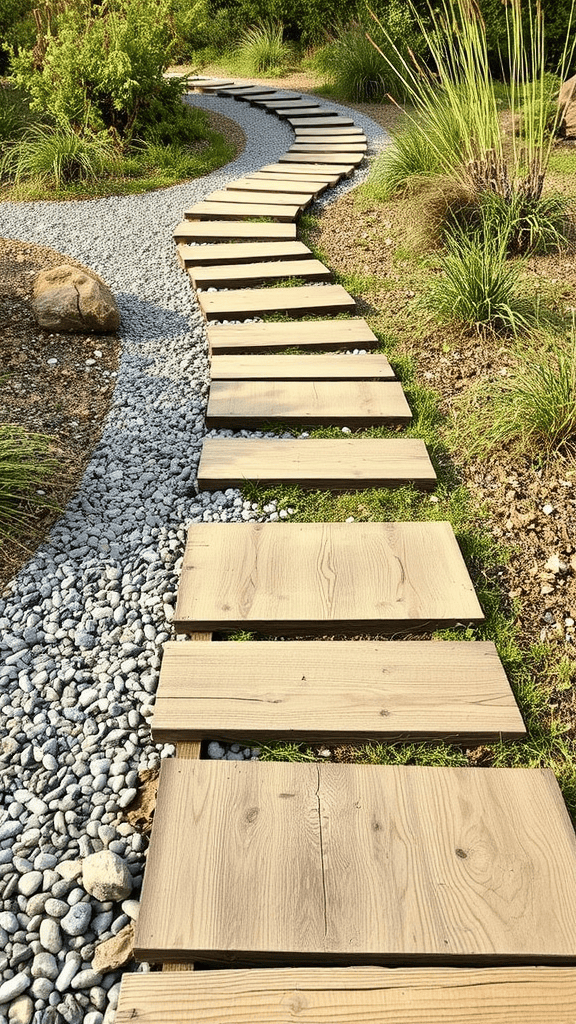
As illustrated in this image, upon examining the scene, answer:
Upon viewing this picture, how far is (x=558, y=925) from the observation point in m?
1.34

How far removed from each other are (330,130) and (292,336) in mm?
4653

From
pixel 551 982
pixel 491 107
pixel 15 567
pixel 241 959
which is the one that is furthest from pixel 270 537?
pixel 491 107

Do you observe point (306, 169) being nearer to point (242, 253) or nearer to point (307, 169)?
point (307, 169)

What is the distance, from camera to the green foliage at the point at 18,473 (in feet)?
7.68

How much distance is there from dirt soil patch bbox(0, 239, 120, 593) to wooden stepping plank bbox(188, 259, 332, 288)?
801mm

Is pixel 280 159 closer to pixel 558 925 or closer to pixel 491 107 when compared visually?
pixel 491 107

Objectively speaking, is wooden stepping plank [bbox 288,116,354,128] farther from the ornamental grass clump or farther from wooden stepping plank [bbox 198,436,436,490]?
wooden stepping plank [bbox 198,436,436,490]

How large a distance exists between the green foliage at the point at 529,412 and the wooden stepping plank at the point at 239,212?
260cm

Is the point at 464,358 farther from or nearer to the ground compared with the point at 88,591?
farther from the ground

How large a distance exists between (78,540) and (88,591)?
24cm

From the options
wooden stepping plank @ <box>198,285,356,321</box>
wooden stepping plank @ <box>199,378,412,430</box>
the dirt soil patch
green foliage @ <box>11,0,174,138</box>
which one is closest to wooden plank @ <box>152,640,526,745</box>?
the dirt soil patch

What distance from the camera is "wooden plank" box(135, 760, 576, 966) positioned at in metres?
1.30

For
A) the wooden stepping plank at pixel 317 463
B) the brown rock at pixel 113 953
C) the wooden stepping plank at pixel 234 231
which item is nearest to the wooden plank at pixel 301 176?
the wooden stepping plank at pixel 234 231

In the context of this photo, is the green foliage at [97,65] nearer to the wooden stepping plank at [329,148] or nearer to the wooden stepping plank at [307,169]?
the wooden stepping plank at [307,169]
